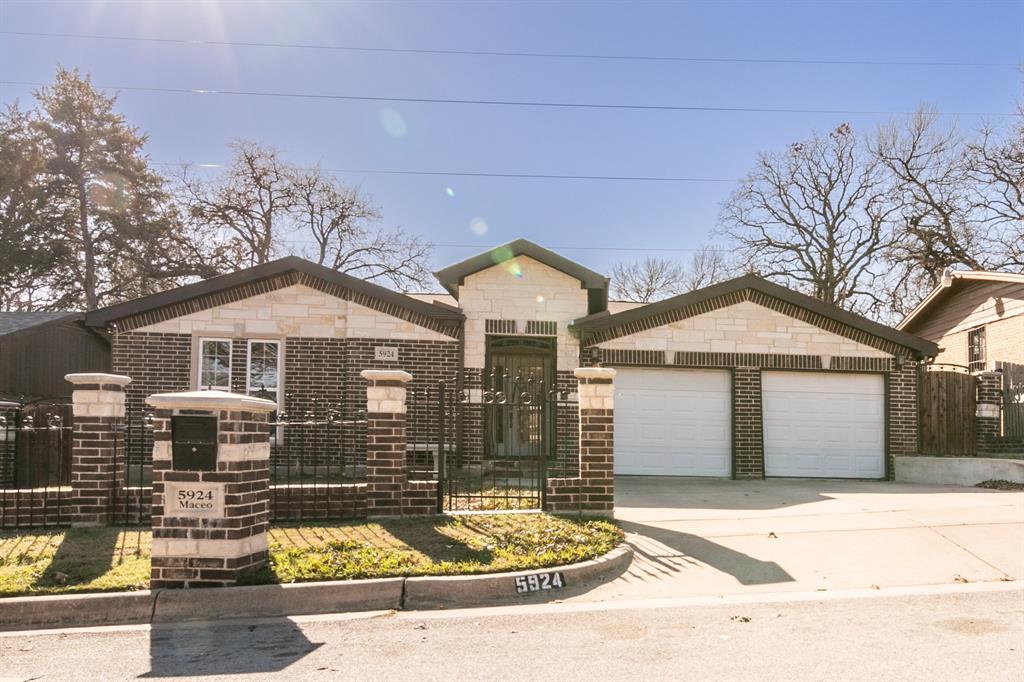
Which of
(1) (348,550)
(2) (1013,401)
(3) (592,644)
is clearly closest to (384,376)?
(1) (348,550)

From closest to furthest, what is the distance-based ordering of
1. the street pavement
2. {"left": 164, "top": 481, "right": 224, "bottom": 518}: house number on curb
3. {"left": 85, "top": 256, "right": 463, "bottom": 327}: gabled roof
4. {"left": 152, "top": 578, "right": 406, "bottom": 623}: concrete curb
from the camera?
the street pavement → {"left": 152, "top": 578, "right": 406, "bottom": 623}: concrete curb → {"left": 164, "top": 481, "right": 224, "bottom": 518}: house number on curb → {"left": 85, "top": 256, "right": 463, "bottom": 327}: gabled roof

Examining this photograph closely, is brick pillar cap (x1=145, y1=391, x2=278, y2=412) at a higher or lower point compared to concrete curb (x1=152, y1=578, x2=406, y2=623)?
higher

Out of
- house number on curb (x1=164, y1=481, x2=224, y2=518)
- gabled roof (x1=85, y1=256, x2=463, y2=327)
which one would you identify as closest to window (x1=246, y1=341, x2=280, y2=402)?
gabled roof (x1=85, y1=256, x2=463, y2=327)

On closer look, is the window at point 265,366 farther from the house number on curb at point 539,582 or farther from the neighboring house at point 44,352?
the house number on curb at point 539,582

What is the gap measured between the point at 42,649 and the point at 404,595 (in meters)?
2.53

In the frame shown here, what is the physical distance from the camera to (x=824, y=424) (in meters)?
15.7

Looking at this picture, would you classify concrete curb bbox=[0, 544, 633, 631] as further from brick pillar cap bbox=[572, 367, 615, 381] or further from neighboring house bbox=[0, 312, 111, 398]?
neighboring house bbox=[0, 312, 111, 398]

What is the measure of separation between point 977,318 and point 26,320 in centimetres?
2347

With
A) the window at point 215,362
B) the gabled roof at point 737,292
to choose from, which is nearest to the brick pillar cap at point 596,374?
the gabled roof at point 737,292

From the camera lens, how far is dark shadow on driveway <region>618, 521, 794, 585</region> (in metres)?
7.06

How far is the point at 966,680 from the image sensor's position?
Answer: 4.46 m

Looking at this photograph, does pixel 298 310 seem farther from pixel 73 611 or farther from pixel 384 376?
pixel 73 611

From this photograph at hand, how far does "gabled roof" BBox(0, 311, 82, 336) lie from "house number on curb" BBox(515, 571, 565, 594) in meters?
14.7

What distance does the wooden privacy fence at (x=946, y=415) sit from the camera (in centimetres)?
1605
